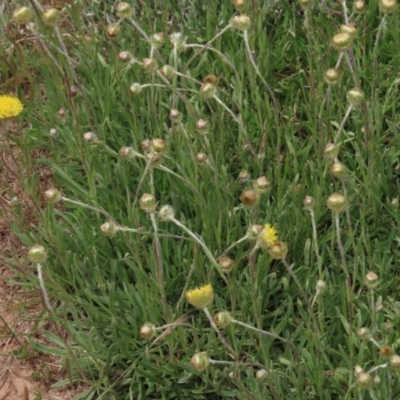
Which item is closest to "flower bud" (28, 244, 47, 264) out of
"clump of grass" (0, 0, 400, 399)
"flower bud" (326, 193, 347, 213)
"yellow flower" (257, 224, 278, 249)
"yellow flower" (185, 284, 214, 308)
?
"clump of grass" (0, 0, 400, 399)

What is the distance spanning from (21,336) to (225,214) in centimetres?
73

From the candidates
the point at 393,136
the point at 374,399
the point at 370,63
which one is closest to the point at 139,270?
the point at 374,399

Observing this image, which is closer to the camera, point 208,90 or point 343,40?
point 343,40

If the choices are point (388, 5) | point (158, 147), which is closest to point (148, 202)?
point (158, 147)

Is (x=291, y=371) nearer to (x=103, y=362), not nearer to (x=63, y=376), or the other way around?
(x=103, y=362)

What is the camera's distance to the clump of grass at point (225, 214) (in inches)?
73.8

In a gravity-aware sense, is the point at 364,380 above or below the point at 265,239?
below

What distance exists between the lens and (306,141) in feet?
8.39

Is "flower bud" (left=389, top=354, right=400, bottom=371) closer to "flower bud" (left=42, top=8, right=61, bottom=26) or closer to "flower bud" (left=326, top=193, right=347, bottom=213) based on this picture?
"flower bud" (left=326, top=193, right=347, bottom=213)

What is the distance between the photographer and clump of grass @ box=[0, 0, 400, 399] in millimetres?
1874

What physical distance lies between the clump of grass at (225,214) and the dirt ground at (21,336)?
8 cm

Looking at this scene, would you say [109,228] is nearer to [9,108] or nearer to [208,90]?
[208,90]

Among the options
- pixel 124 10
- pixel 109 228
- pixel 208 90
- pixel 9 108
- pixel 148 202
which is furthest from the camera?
pixel 9 108

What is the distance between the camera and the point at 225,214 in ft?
7.25
